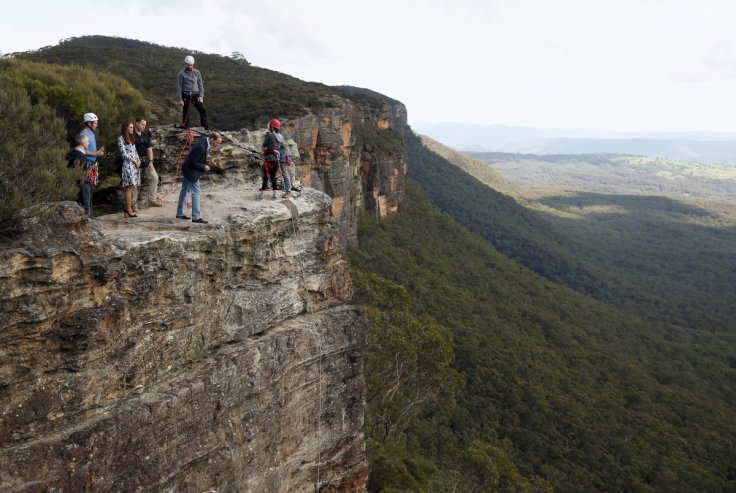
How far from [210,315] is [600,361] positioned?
1826 inches

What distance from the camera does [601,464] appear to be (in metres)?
34.3

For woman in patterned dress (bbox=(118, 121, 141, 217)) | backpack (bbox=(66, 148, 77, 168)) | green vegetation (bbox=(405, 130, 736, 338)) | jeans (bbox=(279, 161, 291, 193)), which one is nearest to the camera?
backpack (bbox=(66, 148, 77, 168))

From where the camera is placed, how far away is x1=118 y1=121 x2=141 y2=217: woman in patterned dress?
1078cm

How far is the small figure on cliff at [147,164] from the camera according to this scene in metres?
11.9

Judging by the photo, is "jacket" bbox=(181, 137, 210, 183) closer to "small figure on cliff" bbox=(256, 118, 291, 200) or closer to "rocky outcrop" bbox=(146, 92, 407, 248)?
"small figure on cliff" bbox=(256, 118, 291, 200)

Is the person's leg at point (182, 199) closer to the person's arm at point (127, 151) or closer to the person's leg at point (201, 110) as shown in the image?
the person's arm at point (127, 151)

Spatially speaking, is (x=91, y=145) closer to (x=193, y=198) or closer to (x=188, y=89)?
(x=193, y=198)

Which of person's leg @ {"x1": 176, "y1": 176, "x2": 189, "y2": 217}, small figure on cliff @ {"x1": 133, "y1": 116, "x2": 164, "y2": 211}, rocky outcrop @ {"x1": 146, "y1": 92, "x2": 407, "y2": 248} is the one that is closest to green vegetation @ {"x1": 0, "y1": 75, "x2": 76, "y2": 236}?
small figure on cliff @ {"x1": 133, "y1": 116, "x2": 164, "y2": 211}

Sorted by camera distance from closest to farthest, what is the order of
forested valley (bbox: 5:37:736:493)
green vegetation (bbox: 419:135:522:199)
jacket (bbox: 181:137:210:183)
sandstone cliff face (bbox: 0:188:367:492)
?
sandstone cliff face (bbox: 0:188:367:492), jacket (bbox: 181:137:210:183), forested valley (bbox: 5:37:736:493), green vegetation (bbox: 419:135:522:199)

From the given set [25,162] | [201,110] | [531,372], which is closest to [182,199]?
[25,162]

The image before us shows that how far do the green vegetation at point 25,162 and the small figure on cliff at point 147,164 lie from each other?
185 cm

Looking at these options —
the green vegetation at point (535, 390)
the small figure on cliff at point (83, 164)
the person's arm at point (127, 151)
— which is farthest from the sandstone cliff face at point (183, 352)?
Result: the green vegetation at point (535, 390)

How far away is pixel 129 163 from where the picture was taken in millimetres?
10969

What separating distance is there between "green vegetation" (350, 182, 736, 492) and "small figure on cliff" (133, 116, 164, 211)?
14.2 meters
